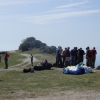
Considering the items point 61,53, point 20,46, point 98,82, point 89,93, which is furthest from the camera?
point 20,46

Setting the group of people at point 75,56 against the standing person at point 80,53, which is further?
the standing person at point 80,53

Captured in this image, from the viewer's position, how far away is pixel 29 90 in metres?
16.3

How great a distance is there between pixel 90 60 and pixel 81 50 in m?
1.17

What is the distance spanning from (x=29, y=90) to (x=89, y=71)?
892 centimetres

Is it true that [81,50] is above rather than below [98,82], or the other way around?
above

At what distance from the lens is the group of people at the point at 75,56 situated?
94.4 ft

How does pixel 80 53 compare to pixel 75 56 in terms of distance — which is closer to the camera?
pixel 80 53

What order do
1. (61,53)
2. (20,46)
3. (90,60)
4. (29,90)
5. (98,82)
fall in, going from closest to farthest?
(29,90) < (98,82) < (90,60) < (61,53) < (20,46)

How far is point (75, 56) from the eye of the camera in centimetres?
2947

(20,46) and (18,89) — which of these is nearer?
(18,89)

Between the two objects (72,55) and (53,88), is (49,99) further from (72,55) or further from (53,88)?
(72,55)

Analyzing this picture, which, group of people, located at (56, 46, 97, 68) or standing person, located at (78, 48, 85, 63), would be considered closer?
group of people, located at (56, 46, 97, 68)

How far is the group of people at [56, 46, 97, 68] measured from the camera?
28.8 metres

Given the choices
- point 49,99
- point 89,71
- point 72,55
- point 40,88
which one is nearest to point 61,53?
point 72,55
